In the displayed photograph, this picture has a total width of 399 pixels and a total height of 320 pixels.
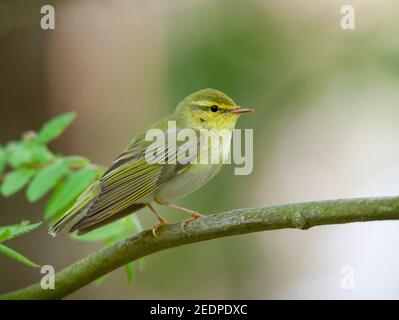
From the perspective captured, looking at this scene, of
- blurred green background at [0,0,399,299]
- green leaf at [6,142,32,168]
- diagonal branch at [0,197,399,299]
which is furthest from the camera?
blurred green background at [0,0,399,299]

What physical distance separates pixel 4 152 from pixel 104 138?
9.29 feet

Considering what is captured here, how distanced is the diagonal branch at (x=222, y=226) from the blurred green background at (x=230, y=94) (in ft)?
10.5

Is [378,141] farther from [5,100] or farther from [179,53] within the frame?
[5,100]

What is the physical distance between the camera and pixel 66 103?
6570 mm

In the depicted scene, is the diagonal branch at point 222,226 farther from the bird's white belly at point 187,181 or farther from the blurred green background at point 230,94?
the blurred green background at point 230,94

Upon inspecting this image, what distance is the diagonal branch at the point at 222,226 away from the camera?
233 cm

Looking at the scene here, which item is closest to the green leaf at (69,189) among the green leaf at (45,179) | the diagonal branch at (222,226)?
the green leaf at (45,179)

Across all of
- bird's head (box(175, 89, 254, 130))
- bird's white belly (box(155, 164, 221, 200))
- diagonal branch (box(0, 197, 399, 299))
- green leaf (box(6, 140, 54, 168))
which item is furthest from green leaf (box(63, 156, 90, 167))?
bird's head (box(175, 89, 254, 130))

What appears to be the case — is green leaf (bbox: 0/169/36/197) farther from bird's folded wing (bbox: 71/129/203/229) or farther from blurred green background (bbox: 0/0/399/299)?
blurred green background (bbox: 0/0/399/299)

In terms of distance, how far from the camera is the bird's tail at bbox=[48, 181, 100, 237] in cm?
347

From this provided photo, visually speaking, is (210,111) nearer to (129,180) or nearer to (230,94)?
(129,180)

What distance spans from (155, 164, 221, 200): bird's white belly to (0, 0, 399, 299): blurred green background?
2743 mm

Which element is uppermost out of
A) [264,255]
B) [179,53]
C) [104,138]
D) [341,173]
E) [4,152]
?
[179,53]
